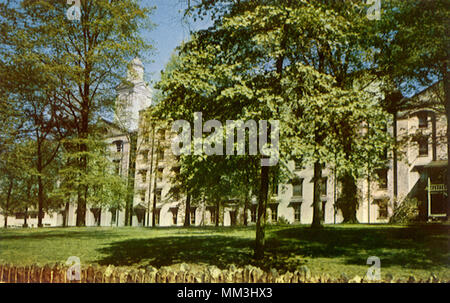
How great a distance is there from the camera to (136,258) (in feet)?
32.8

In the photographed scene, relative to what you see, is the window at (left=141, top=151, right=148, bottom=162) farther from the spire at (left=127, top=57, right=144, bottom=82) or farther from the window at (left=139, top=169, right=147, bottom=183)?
the spire at (left=127, top=57, right=144, bottom=82)

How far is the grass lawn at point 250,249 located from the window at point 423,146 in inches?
90.9

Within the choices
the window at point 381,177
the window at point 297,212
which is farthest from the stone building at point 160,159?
the window at point 297,212

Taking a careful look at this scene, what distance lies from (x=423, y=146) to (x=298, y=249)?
5026 mm

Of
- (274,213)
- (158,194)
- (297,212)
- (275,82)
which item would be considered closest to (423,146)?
(275,82)

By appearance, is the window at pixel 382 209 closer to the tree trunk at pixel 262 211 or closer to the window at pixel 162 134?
the tree trunk at pixel 262 211

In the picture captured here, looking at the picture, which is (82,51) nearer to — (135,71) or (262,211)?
(135,71)

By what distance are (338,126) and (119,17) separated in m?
8.04

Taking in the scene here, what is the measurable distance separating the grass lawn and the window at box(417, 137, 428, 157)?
231 centimetres

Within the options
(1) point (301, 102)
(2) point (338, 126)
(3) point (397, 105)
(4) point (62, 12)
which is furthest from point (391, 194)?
(4) point (62, 12)

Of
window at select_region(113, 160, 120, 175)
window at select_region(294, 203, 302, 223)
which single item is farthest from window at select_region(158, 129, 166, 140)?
window at select_region(294, 203, 302, 223)

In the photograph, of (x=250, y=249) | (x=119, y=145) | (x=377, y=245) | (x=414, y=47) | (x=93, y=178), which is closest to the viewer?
(x=414, y=47)

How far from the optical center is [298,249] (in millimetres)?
10383
